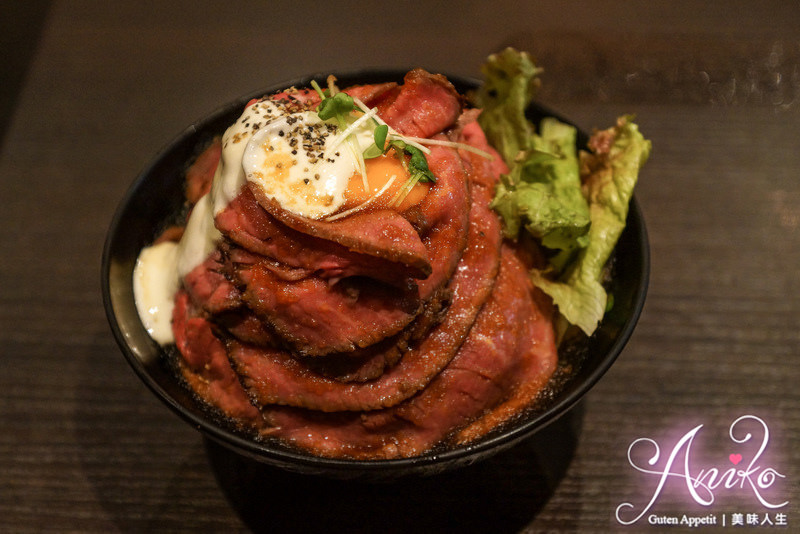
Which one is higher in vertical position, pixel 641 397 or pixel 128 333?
pixel 128 333

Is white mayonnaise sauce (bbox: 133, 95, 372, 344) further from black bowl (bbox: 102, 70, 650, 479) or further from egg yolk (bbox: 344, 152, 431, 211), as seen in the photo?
black bowl (bbox: 102, 70, 650, 479)

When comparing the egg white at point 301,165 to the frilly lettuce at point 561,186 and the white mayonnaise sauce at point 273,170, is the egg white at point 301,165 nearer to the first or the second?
the white mayonnaise sauce at point 273,170

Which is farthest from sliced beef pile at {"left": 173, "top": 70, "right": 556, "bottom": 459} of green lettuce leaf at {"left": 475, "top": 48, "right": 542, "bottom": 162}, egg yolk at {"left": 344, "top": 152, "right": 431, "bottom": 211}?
green lettuce leaf at {"left": 475, "top": 48, "right": 542, "bottom": 162}

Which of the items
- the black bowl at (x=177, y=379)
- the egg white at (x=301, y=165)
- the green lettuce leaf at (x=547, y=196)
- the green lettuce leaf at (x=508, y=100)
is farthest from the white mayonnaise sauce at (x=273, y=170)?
the green lettuce leaf at (x=508, y=100)

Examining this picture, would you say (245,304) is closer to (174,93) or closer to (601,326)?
(601,326)

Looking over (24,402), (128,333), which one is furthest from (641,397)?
(24,402)

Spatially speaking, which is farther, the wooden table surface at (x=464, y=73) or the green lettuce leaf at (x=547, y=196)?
the wooden table surface at (x=464, y=73)

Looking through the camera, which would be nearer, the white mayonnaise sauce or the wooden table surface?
the white mayonnaise sauce
